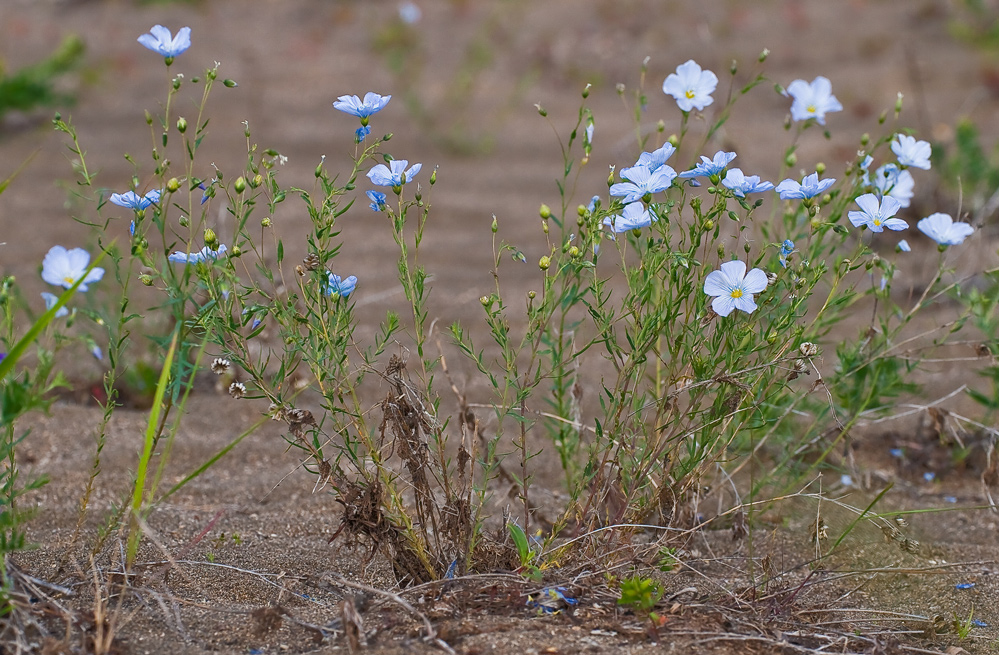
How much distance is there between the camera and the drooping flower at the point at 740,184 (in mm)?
1508

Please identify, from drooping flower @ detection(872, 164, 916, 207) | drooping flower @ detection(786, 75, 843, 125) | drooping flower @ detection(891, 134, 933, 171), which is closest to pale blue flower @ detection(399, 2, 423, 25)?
drooping flower @ detection(786, 75, 843, 125)

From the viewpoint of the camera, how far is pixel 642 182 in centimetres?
149

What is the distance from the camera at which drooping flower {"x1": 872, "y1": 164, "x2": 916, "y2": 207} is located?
184 centimetres

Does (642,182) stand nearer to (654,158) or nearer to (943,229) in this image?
(654,158)

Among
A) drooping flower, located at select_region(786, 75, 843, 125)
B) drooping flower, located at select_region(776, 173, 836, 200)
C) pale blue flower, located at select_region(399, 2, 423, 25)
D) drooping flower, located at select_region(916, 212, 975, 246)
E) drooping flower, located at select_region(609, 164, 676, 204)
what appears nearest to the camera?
drooping flower, located at select_region(609, 164, 676, 204)

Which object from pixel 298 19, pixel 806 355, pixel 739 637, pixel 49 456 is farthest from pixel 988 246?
pixel 298 19

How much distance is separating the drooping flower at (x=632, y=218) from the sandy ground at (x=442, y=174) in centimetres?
61

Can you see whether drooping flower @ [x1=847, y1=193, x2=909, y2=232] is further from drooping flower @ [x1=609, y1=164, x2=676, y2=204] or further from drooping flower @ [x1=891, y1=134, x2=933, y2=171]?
drooping flower @ [x1=609, y1=164, x2=676, y2=204]

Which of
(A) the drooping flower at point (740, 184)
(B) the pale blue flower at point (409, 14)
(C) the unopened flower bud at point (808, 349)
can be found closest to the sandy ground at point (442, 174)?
(B) the pale blue flower at point (409, 14)

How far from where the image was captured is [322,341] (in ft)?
5.04

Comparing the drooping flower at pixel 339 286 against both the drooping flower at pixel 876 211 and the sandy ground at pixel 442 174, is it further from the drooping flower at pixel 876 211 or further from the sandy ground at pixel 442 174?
the drooping flower at pixel 876 211

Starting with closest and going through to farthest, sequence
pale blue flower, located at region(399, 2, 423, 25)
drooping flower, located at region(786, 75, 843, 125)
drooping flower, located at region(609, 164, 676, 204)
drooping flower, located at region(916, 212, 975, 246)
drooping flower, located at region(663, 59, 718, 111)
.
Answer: drooping flower, located at region(609, 164, 676, 204)
drooping flower, located at region(916, 212, 975, 246)
drooping flower, located at region(663, 59, 718, 111)
drooping flower, located at region(786, 75, 843, 125)
pale blue flower, located at region(399, 2, 423, 25)

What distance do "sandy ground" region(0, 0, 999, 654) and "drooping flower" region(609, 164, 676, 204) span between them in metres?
0.66

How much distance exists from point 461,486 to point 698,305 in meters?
0.50
